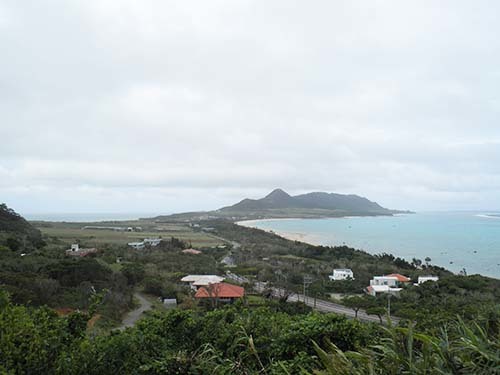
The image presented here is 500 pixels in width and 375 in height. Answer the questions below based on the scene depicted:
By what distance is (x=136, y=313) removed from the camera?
1393cm

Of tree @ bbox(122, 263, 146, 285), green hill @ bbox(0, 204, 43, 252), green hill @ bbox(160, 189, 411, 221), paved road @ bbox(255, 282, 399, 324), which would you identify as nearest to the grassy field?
green hill @ bbox(0, 204, 43, 252)

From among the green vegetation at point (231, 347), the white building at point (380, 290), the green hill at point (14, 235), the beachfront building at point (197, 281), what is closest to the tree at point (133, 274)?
the beachfront building at point (197, 281)

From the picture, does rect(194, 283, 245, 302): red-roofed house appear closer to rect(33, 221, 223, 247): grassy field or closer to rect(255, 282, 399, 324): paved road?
rect(255, 282, 399, 324): paved road

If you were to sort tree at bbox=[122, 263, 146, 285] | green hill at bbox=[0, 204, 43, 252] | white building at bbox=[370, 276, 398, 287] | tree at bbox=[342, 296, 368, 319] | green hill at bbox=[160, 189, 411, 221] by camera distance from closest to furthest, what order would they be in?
1. tree at bbox=[342, 296, 368, 319]
2. tree at bbox=[122, 263, 146, 285]
3. green hill at bbox=[0, 204, 43, 252]
4. white building at bbox=[370, 276, 398, 287]
5. green hill at bbox=[160, 189, 411, 221]

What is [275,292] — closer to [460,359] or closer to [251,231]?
[460,359]

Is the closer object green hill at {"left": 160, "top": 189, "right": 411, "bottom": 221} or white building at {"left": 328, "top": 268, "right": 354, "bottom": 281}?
white building at {"left": 328, "top": 268, "right": 354, "bottom": 281}

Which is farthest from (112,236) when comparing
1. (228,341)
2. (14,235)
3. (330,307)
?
(228,341)

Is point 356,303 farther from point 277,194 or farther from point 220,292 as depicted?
point 277,194

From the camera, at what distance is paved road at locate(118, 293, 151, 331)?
12.1 m

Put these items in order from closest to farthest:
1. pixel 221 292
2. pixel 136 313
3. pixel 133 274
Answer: pixel 136 313 → pixel 221 292 → pixel 133 274

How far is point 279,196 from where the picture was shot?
164625 millimetres

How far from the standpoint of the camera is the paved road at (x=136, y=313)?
39.9ft

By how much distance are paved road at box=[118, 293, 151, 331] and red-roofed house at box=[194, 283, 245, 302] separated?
92.6 inches

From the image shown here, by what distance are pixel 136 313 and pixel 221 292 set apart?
4.44m
